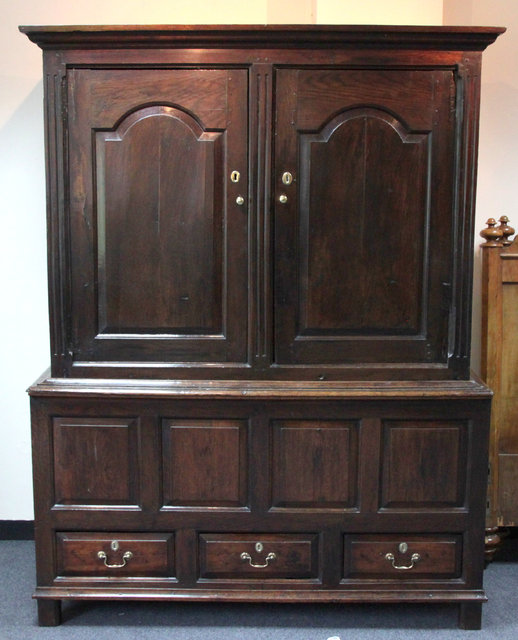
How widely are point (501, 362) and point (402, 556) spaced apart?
79 centimetres

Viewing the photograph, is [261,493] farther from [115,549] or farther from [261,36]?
[261,36]

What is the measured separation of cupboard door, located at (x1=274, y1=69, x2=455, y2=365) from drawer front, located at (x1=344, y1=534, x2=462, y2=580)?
22.6 inches

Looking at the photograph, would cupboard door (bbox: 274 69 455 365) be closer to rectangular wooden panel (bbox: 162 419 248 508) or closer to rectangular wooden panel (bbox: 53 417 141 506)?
rectangular wooden panel (bbox: 162 419 248 508)

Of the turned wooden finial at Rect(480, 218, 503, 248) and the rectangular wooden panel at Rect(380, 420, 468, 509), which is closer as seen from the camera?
the rectangular wooden panel at Rect(380, 420, 468, 509)

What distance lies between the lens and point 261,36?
213 centimetres

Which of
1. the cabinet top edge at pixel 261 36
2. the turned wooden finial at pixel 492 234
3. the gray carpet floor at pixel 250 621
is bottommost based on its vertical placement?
the gray carpet floor at pixel 250 621

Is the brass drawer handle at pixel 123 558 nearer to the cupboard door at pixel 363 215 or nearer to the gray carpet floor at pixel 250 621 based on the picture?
the gray carpet floor at pixel 250 621

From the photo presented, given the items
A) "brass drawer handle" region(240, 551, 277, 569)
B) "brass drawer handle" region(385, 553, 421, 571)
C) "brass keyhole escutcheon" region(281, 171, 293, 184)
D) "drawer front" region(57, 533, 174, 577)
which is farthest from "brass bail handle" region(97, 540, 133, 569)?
"brass keyhole escutcheon" region(281, 171, 293, 184)

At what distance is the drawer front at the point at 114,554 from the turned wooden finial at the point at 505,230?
1522 mm

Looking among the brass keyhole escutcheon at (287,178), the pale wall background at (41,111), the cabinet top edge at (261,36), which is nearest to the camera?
the cabinet top edge at (261,36)

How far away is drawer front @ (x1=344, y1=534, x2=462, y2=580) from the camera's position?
2.34 meters

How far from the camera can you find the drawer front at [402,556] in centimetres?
234

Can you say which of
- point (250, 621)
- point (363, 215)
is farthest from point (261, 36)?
point (250, 621)

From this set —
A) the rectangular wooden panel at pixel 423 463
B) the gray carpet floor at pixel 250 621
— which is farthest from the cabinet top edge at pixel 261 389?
the gray carpet floor at pixel 250 621
